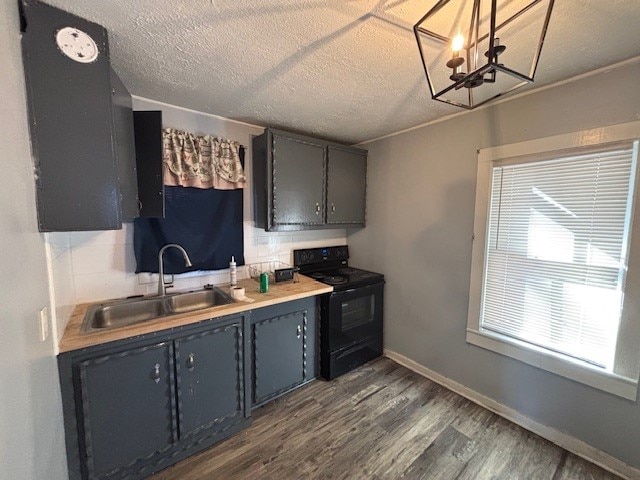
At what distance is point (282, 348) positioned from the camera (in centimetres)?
210

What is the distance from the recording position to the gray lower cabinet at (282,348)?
198 cm

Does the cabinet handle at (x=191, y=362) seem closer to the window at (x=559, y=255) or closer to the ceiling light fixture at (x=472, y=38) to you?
the ceiling light fixture at (x=472, y=38)

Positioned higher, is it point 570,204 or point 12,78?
point 12,78

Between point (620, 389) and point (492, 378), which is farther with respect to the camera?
point (492, 378)

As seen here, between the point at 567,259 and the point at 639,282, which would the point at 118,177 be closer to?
the point at 567,259

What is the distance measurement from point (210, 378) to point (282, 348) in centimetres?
57

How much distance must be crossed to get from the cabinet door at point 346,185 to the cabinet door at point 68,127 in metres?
1.80

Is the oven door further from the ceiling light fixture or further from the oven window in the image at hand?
the ceiling light fixture

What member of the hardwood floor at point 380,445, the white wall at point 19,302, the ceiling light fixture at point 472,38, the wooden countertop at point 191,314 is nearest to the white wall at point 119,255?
the wooden countertop at point 191,314

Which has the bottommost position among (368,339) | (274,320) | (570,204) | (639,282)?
(368,339)

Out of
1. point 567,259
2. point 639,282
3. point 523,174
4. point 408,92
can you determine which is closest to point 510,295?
point 567,259

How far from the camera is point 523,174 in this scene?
72.7 inches

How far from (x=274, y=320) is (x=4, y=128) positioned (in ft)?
5.54

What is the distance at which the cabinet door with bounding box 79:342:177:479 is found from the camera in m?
1.35
